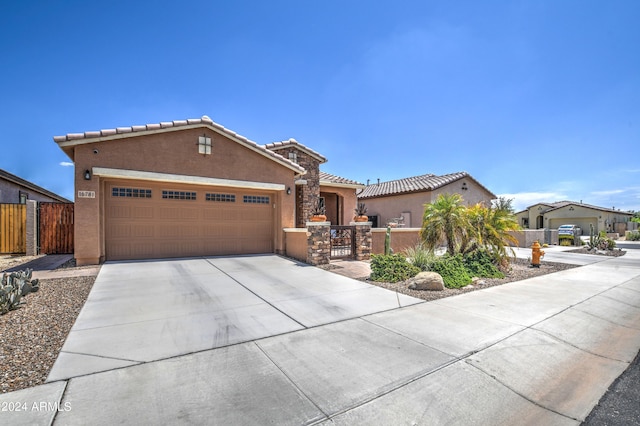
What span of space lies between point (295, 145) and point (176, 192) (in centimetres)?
748

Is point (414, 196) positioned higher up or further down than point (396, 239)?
higher up

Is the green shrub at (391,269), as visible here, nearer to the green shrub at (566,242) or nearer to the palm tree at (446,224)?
the palm tree at (446,224)

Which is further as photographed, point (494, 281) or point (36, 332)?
point (494, 281)

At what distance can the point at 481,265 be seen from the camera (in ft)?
31.1

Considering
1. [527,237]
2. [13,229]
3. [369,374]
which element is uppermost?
[13,229]

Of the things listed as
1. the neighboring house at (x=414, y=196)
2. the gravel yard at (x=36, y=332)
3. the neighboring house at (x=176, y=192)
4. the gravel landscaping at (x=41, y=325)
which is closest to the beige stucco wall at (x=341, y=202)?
the neighboring house at (x=414, y=196)

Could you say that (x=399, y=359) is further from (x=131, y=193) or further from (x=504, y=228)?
(x=131, y=193)

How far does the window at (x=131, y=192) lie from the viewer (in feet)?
33.7

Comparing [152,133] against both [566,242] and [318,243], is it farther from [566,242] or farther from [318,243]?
[566,242]

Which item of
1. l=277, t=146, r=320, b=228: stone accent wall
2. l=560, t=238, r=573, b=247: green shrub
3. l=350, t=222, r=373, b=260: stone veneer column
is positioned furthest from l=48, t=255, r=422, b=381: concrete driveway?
l=560, t=238, r=573, b=247: green shrub

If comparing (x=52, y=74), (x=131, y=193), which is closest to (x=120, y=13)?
(x=52, y=74)

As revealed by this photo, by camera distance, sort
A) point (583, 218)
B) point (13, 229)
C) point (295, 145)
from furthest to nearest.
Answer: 1. point (583, 218)
2. point (295, 145)
3. point (13, 229)

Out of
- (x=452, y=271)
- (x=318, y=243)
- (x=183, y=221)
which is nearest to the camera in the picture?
(x=452, y=271)

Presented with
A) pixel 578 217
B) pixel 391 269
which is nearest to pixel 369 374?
pixel 391 269
